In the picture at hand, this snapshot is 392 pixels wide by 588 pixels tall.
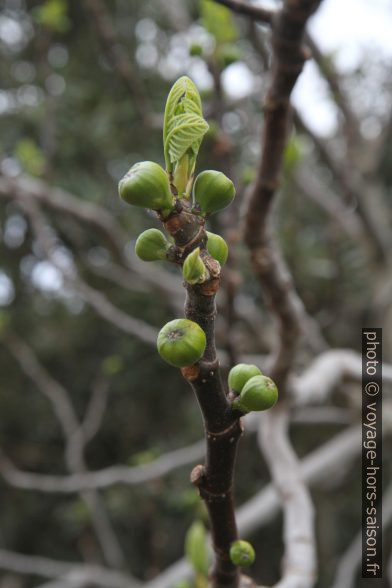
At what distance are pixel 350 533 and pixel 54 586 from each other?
10.4ft

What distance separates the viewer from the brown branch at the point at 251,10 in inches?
38.1

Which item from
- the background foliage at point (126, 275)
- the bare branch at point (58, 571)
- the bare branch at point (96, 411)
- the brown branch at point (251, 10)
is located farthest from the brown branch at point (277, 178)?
the bare branch at point (96, 411)

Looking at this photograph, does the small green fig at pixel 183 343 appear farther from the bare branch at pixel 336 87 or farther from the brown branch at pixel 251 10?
the bare branch at pixel 336 87

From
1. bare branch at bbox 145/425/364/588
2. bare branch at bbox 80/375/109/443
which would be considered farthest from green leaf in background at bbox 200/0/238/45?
bare branch at bbox 80/375/109/443

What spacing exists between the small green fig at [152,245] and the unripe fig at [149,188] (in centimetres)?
4

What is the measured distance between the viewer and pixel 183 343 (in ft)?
1.59

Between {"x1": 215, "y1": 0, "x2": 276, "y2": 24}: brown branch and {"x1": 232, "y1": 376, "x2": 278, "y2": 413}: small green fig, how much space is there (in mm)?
716

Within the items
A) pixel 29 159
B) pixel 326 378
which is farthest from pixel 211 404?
pixel 29 159

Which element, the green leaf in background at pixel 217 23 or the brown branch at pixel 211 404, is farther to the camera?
the green leaf in background at pixel 217 23

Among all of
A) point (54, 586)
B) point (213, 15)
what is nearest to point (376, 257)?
point (213, 15)

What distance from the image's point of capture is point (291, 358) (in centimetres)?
147

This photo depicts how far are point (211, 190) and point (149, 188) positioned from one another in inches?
2.9

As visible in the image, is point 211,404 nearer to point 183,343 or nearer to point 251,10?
point 183,343

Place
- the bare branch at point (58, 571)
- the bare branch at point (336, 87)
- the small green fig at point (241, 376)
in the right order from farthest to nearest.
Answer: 1. the bare branch at point (336, 87)
2. the bare branch at point (58, 571)
3. the small green fig at point (241, 376)
